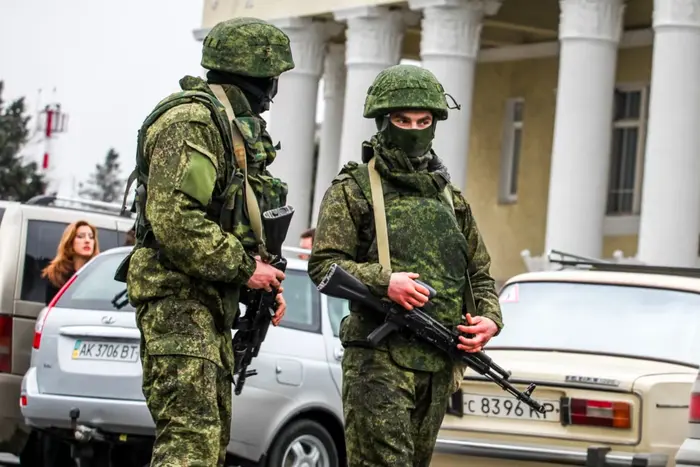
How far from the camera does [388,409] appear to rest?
6438mm

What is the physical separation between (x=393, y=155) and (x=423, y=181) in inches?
5.7

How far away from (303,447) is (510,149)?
1036 inches

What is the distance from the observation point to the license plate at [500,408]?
9375mm

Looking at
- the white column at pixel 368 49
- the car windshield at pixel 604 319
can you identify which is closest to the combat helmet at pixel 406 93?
the car windshield at pixel 604 319

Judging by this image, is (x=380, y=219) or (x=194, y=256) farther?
(x=380, y=219)

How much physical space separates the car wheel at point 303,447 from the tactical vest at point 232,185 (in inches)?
181

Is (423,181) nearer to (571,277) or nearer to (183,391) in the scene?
(183,391)

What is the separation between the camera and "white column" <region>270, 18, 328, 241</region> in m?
34.8

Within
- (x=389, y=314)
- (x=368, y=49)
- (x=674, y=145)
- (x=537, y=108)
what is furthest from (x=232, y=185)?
(x=537, y=108)

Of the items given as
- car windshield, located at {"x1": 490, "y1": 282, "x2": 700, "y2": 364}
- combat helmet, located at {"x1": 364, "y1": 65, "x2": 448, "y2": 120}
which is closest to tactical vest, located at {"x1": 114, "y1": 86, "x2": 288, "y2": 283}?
combat helmet, located at {"x1": 364, "y1": 65, "x2": 448, "y2": 120}

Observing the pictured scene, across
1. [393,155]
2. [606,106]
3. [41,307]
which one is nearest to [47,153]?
[606,106]

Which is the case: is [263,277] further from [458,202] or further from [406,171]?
[458,202]

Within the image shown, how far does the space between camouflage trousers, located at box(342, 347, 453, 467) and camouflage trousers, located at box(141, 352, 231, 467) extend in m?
0.67

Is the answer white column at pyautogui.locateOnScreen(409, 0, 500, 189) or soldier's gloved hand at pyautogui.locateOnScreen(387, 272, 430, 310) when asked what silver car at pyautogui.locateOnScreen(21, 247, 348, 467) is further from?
white column at pyautogui.locateOnScreen(409, 0, 500, 189)
